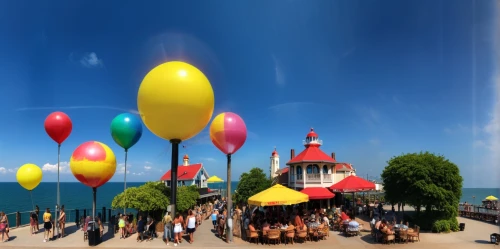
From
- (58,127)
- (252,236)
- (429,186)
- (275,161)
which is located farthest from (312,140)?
(275,161)

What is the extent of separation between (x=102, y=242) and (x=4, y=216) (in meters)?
5.01

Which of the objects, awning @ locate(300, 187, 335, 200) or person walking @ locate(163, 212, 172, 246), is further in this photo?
awning @ locate(300, 187, 335, 200)

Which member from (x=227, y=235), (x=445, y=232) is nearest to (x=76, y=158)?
(x=227, y=235)

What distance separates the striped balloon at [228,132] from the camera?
13578mm

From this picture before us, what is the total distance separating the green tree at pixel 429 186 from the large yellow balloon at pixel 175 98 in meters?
12.6

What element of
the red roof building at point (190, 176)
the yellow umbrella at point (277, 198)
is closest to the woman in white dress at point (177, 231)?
the yellow umbrella at point (277, 198)

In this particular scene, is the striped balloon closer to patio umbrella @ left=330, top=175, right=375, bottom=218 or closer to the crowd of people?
the crowd of people

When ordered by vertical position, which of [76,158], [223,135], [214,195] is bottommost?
[214,195]

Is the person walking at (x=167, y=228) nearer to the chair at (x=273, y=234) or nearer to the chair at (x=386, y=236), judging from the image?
the chair at (x=273, y=234)

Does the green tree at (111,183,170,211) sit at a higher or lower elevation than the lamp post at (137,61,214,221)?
lower

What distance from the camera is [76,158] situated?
42.2 feet

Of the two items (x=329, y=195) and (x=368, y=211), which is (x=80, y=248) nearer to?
(x=329, y=195)

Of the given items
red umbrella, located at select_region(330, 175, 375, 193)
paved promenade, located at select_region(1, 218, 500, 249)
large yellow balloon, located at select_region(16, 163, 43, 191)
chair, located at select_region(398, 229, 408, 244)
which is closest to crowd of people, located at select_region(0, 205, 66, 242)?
paved promenade, located at select_region(1, 218, 500, 249)

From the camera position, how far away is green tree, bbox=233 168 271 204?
25.1 metres
